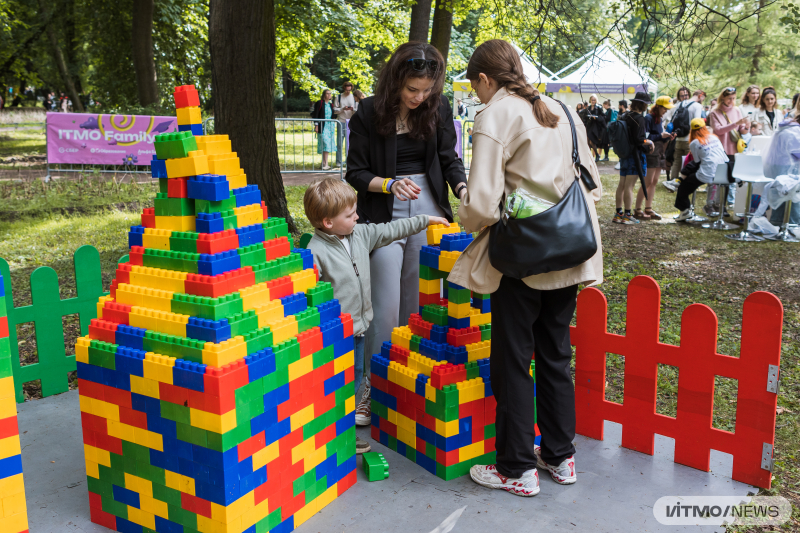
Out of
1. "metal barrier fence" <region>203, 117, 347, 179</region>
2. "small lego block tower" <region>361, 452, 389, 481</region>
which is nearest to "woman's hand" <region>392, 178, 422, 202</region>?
"small lego block tower" <region>361, 452, 389, 481</region>

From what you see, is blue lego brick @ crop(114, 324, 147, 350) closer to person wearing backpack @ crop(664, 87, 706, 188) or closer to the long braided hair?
the long braided hair

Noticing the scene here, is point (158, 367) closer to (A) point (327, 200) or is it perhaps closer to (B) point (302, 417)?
(B) point (302, 417)

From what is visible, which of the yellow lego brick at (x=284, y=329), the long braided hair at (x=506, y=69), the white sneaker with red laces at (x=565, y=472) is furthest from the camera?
the white sneaker with red laces at (x=565, y=472)

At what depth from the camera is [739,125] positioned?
39.0 ft

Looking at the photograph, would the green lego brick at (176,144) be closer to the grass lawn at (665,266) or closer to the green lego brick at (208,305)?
the green lego brick at (208,305)

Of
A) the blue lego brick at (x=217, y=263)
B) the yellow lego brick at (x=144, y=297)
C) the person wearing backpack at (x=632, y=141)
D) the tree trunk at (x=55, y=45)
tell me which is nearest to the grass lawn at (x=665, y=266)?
the person wearing backpack at (x=632, y=141)

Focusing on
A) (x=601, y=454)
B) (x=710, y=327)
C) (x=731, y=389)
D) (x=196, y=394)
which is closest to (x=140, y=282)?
(x=196, y=394)

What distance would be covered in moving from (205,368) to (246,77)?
5.11 metres

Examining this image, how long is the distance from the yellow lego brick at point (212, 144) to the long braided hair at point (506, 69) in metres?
1.15

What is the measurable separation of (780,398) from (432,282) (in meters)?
2.69

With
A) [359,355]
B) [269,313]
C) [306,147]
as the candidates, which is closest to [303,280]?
[269,313]

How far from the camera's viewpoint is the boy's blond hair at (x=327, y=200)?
11.1ft

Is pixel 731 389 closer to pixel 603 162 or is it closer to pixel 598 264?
pixel 598 264

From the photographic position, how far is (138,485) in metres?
2.76
